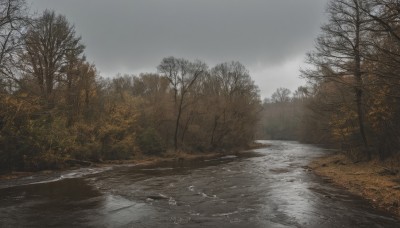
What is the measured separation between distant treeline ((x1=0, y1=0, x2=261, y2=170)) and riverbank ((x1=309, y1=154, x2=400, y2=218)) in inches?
780

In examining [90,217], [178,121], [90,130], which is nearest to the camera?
[90,217]

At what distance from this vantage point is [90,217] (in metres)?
12.3

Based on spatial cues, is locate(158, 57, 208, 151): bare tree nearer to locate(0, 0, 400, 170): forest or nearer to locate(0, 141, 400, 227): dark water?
locate(0, 0, 400, 170): forest

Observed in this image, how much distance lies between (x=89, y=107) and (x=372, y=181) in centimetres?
2883

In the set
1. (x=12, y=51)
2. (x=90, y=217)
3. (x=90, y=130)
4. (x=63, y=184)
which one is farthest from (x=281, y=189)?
(x=90, y=130)

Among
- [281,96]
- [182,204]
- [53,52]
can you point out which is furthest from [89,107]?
[281,96]

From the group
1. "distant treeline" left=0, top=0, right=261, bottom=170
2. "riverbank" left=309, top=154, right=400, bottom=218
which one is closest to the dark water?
"riverbank" left=309, top=154, right=400, bottom=218

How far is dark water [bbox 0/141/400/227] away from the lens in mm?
11870

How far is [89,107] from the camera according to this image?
38.6 metres

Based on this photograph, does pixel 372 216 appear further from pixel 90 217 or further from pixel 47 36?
pixel 47 36

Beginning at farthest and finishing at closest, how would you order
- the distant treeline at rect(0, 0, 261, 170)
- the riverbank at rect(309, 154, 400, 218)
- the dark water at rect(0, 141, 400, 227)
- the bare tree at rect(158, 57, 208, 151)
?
the bare tree at rect(158, 57, 208, 151) < the distant treeline at rect(0, 0, 261, 170) < the riverbank at rect(309, 154, 400, 218) < the dark water at rect(0, 141, 400, 227)

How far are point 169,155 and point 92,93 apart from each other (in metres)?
12.4

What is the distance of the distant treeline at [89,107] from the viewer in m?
Answer: 24.3

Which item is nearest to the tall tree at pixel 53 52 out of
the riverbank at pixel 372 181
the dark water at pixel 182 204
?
the dark water at pixel 182 204
